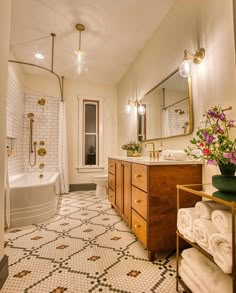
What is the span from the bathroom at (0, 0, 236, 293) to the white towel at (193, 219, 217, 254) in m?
0.63

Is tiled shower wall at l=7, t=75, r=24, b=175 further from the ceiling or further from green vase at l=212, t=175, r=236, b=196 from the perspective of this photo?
green vase at l=212, t=175, r=236, b=196

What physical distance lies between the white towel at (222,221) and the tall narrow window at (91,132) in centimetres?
395

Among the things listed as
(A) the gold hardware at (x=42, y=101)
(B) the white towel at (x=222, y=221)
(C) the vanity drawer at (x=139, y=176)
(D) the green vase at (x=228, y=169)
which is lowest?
(B) the white towel at (x=222, y=221)

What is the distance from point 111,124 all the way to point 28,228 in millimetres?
3193

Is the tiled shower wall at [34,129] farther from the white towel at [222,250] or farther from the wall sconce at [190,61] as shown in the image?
the white towel at [222,250]

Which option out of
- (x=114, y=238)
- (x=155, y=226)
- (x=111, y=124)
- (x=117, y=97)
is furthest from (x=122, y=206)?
(x=117, y=97)

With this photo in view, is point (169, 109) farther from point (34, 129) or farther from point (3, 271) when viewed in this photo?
point (34, 129)

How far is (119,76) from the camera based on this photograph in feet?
14.5

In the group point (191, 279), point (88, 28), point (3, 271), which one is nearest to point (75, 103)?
point (88, 28)

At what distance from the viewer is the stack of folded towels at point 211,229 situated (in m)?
0.94

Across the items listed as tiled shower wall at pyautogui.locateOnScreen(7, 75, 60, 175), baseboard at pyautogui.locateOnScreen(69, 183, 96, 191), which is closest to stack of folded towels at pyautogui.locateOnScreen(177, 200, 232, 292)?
tiled shower wall at pyautogui.locateOnScreen(7, 75, 60, 175)

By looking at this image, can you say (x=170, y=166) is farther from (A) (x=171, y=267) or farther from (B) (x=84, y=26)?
(B) (x=84, y=26)

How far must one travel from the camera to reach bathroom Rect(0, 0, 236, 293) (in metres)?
1.53

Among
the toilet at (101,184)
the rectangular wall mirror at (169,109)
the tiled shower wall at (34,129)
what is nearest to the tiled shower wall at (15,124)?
the tiled shower wall at (34,129)
